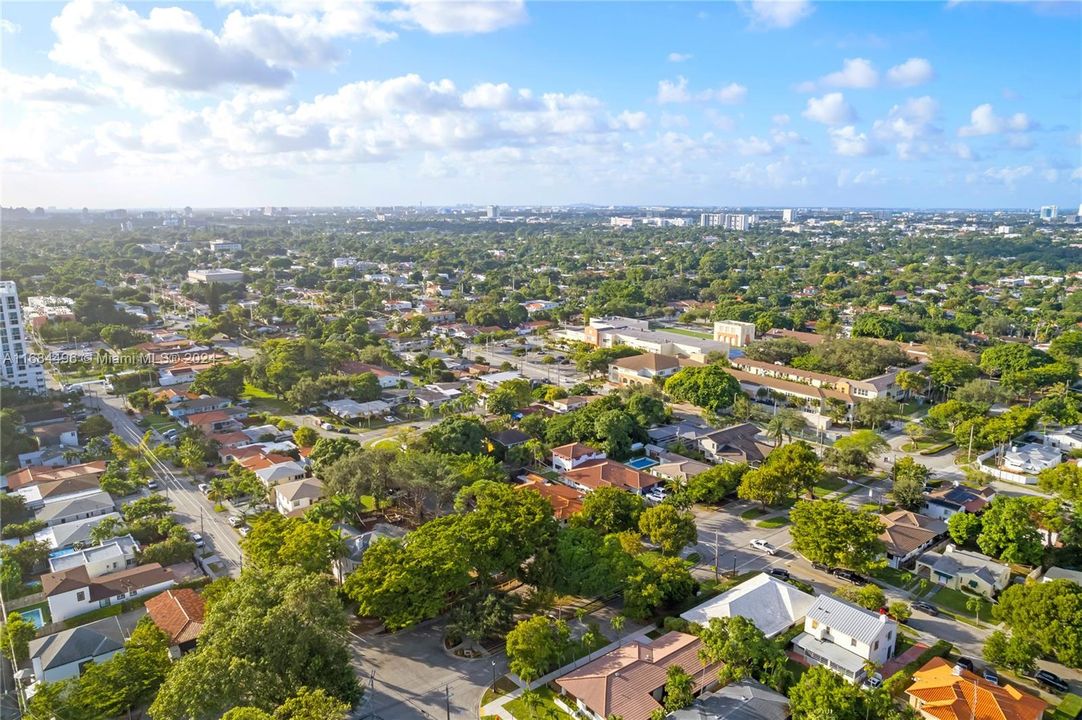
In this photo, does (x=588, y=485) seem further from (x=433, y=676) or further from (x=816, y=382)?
(x=816, y=382)

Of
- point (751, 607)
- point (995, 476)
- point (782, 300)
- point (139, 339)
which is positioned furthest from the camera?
point (782, 300)

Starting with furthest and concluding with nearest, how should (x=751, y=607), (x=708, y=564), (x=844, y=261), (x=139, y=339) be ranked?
(x=844, y=261) → (x=139, y=339) → (x=708, y=564) → (x=751, y=607)

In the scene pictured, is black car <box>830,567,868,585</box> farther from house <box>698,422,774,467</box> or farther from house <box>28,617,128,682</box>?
house <box>28,617,128,682</box>

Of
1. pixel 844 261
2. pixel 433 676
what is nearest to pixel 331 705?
pixel 433 676

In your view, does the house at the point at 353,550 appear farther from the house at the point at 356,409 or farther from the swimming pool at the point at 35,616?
the house at the point at 356,409

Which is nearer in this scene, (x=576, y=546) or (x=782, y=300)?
(x=576, y=546)

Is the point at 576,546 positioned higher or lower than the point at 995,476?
higher
